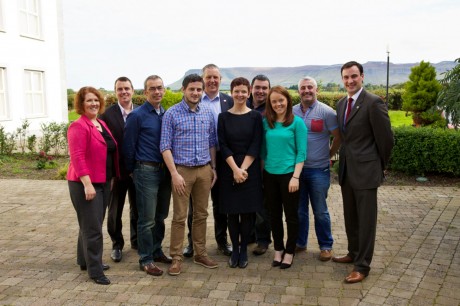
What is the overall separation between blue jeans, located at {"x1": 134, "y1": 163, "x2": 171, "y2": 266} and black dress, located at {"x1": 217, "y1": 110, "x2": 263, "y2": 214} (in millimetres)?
623

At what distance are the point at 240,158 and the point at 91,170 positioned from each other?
146 centimetres

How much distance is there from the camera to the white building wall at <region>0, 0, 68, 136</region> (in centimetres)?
1705

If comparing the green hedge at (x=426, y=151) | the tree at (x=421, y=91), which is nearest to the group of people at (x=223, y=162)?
the green hedge at (x=426, y=151)

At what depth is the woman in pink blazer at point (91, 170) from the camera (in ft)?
12.5

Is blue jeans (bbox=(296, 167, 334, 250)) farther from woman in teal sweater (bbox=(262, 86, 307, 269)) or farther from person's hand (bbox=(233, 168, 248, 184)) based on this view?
person's hand (bbox=(233, 168, 248, 184))

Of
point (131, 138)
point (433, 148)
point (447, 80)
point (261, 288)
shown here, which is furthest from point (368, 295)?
point (433, 148)

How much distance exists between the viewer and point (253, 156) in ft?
13.9

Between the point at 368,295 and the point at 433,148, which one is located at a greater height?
the point at 433,148

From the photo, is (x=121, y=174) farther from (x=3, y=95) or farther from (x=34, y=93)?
(x=34, y=93)

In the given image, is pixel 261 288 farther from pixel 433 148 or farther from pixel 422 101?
pixel 422 101

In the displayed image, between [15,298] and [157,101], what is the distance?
2235 mm

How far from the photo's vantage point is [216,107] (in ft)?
15.7

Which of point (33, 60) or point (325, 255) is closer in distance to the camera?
point (325, 255)

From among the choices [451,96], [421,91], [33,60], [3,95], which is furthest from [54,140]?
[421,91]
